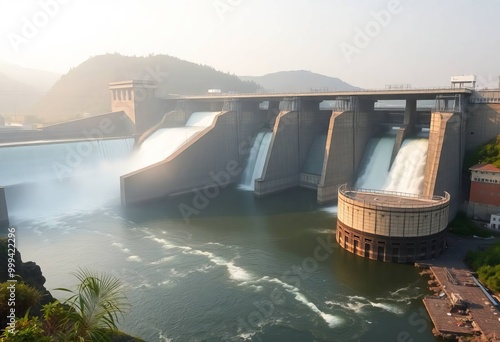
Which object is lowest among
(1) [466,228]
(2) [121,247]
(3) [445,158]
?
(2) [121,247]

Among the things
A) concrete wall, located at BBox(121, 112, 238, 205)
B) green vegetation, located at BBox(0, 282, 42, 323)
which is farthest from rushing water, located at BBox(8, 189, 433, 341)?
green vegetation, located at BBox(0, 282, 42, 323)

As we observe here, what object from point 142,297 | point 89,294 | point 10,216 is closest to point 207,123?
point 10,216

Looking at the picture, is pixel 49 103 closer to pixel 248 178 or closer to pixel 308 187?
pixel 248 178

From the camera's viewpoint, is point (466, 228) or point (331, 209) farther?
point (331, 209)

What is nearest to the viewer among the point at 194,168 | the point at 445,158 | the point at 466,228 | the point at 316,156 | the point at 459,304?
the point at 459,304

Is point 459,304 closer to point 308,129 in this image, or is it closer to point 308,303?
point 308,303

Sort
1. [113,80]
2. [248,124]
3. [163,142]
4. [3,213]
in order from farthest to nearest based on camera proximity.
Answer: [113,80], [248,124], [163,142], [3,213]

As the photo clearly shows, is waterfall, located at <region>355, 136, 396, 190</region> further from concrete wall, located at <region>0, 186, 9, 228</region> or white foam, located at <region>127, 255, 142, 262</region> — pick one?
concrete wall, located at <region>0, 186, 9, 228</region>

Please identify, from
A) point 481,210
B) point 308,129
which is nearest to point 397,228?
point 481,210
